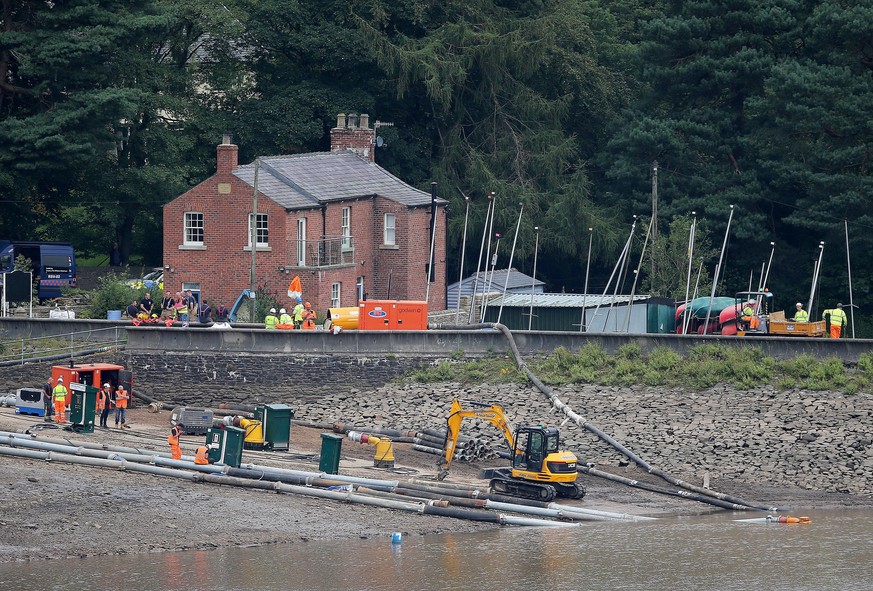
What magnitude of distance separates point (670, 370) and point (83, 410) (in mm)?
18193

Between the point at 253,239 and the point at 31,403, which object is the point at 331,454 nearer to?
the point at 31,403

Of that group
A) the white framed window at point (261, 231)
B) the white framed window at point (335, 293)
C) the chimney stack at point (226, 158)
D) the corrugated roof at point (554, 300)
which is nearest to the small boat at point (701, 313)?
the corrugated roof at point (554, 300)

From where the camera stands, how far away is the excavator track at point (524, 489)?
38188 mm

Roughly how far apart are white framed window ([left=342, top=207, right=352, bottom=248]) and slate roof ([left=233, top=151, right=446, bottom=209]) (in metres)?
0.67

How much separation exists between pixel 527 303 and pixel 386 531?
2735cm

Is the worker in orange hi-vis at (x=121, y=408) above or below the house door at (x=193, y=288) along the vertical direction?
below

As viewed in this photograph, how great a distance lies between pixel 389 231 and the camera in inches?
2547

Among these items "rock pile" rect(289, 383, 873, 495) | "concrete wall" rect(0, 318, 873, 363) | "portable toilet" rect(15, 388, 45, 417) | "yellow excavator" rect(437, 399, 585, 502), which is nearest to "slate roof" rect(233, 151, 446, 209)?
"concrete wall" rect(0, 318, 873, 363)

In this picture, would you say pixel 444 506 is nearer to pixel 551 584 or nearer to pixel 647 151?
pixel 551 584

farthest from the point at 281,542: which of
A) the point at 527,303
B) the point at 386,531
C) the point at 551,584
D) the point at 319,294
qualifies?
the point at 527,303

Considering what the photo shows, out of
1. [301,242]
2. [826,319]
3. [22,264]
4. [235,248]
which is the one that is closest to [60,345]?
[235,248]

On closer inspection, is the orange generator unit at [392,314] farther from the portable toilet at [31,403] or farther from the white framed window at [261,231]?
Answer: the portable toilet at [31,403]

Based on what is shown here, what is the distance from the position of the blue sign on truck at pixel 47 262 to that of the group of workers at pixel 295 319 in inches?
547

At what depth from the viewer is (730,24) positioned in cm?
6831
